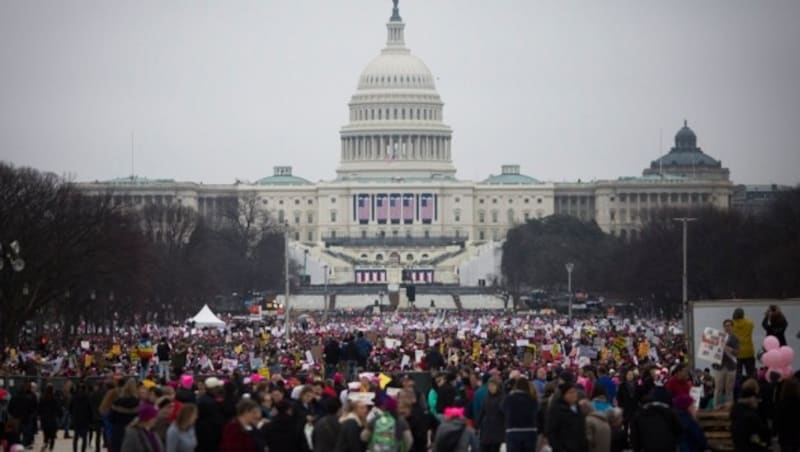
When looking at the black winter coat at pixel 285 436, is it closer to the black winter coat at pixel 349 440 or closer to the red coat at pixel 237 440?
the black winter coat at pixel 349 440

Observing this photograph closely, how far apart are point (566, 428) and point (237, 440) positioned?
351cm

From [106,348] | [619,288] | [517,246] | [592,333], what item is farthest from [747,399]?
[517,246]

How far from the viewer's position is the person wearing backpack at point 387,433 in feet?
76.2

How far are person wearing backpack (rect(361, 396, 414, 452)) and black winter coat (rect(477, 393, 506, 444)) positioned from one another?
2.90 metres

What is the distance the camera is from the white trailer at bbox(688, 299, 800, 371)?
34.8 meters

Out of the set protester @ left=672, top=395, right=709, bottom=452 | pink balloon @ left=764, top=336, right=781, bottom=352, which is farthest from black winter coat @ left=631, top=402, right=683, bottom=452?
pink balloon @ left=764, top=336, right=781, bottom=352

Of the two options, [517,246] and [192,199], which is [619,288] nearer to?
[517,246]

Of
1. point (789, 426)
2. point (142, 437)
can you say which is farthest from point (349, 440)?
point (789, 426)

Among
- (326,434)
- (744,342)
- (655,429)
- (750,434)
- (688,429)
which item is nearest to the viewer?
(326,434)

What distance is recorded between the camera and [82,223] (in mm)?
77750

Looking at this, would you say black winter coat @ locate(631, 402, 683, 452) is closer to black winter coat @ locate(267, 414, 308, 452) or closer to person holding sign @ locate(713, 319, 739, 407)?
black winter coat @ locate(267, 414, 308, 452)

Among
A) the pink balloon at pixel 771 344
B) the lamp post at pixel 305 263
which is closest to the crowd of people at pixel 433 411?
the pink balloon at pixel 771 344

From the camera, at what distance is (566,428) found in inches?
965

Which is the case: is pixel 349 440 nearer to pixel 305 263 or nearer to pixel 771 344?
pixel 771 344
